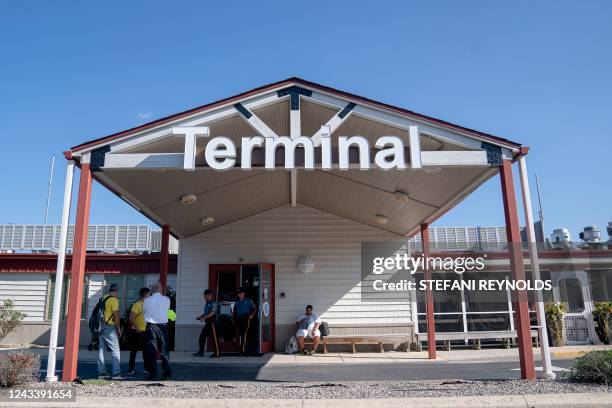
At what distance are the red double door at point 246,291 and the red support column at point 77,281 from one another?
18.6 ft

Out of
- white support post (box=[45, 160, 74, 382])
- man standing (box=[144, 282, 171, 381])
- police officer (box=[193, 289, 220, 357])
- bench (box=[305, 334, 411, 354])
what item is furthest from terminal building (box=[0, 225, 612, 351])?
white support post (box=[45, 160, 74, 382])

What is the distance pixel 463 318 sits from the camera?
46.7 feet

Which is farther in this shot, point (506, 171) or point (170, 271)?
point (170, 271)

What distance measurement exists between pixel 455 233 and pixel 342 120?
12.9 meters

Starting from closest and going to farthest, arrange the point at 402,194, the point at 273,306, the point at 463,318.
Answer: the point at 402,194
the point at 273,306
the point at 463,318

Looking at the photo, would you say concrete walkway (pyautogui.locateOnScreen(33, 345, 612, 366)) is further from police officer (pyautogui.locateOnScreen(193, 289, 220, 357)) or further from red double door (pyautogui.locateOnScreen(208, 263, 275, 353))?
red double door (pyautogui.locateOnScreen(208, 263, 275, 353))

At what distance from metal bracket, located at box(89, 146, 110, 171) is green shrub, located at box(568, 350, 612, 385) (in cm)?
753

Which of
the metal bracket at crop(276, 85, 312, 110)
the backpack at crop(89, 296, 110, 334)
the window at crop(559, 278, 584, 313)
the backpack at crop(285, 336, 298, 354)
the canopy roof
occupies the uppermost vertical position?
the metal bracket at crop(276, 85, 312, 110)

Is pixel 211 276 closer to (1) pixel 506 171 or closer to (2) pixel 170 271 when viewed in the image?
(2) pixel 170 271

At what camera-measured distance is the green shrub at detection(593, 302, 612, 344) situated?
14.0 metres

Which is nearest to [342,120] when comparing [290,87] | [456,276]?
[290,87]

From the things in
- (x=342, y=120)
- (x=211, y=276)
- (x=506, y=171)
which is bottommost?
(x=211, y=276)

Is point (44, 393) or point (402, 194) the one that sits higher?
point (402, 194)

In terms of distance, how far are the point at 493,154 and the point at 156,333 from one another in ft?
20.0
